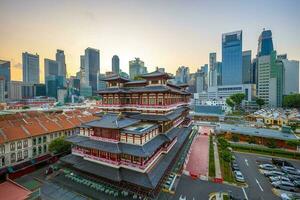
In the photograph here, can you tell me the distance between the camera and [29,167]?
26.8 m

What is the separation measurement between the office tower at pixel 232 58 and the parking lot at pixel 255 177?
124 m

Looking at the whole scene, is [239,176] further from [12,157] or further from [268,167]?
[12,157]

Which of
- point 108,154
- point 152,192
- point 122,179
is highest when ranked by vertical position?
point 108,154

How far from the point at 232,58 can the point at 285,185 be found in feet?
467

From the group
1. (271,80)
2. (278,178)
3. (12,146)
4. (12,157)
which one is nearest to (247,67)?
(271,80)

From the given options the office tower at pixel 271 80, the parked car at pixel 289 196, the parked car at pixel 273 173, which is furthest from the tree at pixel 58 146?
the office tower at pixel 271 80

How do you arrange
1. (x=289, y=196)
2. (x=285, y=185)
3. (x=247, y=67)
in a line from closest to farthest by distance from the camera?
(x=289, y=196), (x=285, y=185), (x=247, y=67)

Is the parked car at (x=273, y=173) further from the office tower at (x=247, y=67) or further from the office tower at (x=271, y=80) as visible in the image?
the office tower at (x=247, y=67)

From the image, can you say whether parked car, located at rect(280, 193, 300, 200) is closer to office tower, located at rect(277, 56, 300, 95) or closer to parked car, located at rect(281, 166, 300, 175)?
parked car, located at rect(281, 166, 300, 175)

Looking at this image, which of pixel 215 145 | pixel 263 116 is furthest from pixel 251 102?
pixel 215 145

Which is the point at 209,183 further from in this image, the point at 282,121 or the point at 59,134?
the point at 282,121

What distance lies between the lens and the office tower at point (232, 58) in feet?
453

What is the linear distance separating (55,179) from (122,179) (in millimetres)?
11558

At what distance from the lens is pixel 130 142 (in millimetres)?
19656
